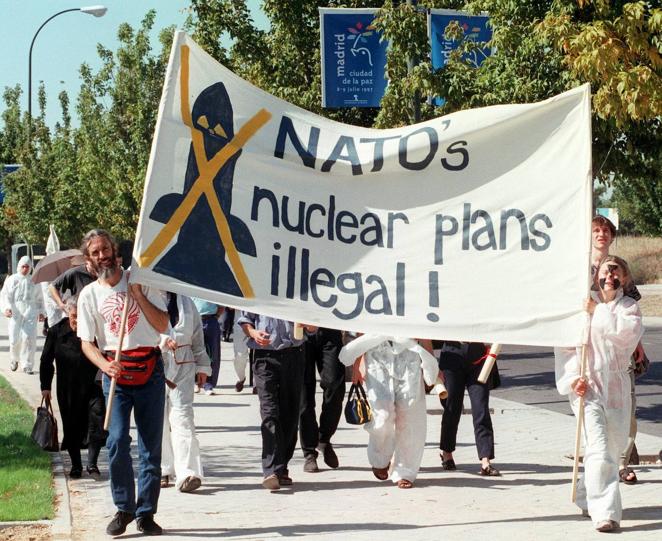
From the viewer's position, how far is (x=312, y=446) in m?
10.6

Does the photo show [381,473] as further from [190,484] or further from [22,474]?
[22,474]

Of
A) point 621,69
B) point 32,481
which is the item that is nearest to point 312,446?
point 32,481

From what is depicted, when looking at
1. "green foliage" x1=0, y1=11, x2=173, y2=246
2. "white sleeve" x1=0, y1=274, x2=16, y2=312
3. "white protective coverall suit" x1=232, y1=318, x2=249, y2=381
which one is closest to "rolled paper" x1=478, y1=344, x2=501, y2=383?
"white protective coverall suit" x1=232, y1=318, x2=249, y2=381

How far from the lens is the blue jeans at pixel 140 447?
7.90m

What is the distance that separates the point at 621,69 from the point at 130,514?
21.3 feet

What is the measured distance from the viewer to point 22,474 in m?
9.88

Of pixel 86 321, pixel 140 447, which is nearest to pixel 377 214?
pixel 86 321

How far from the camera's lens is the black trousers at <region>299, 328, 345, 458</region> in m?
10.7

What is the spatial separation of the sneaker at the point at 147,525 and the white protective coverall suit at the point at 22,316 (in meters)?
13.1

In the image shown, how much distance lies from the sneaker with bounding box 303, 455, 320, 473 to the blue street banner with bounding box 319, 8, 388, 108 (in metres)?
7.70

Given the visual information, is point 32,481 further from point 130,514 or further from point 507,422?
point 507,422

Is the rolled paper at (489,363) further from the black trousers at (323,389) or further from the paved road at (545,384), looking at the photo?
the paved road at (545,384)

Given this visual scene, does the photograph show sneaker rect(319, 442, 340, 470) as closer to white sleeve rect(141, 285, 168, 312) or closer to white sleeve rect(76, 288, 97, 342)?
white sleeve rect(141, 285, 168, 312)

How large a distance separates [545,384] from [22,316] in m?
8.43
